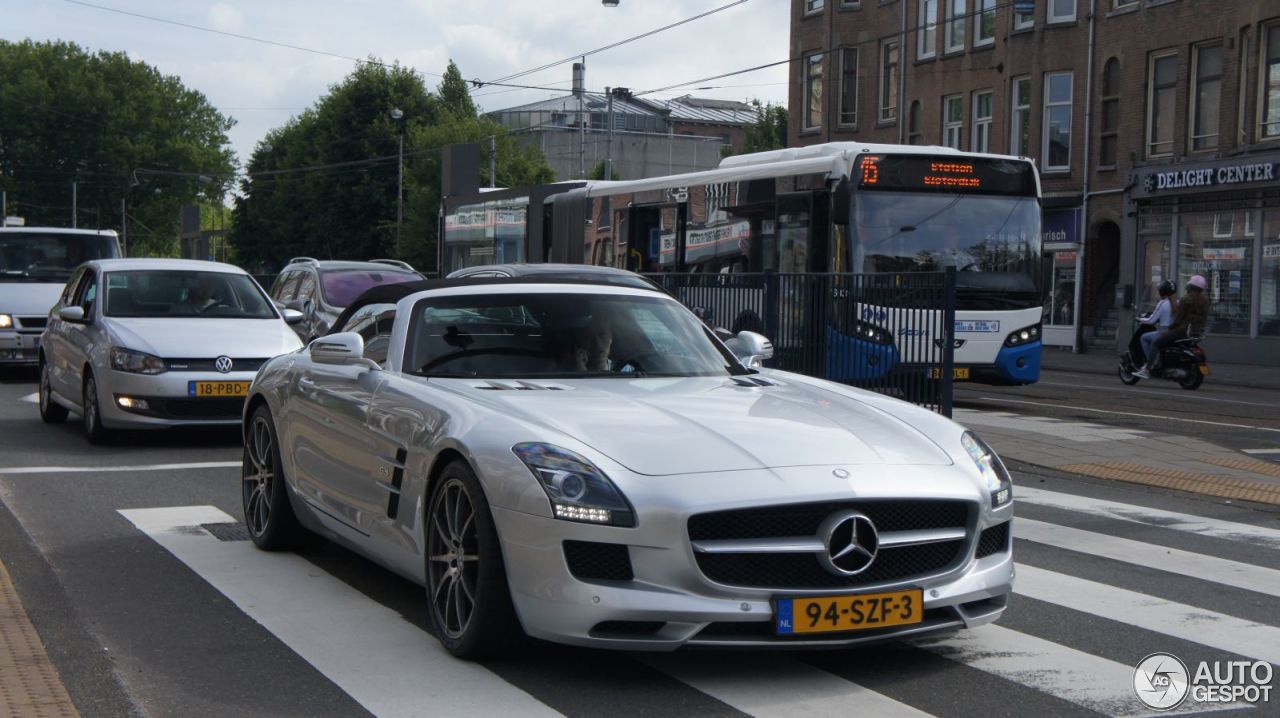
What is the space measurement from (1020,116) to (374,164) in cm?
4360

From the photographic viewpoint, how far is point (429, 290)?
6.69 m

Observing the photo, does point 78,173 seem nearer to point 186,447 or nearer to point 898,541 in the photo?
point 186,447

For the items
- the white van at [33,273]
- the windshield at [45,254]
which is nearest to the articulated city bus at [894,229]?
the white van at [33,273]

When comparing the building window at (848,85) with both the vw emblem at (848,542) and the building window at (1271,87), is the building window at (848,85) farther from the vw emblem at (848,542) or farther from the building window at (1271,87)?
the vw emblem at (848,542)

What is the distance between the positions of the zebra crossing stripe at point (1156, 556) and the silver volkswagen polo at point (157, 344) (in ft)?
21.9

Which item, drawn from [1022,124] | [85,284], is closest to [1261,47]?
[1022,124]

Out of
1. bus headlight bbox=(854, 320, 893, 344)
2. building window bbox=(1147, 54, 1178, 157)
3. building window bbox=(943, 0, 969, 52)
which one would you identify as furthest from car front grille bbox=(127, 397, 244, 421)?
building window bbox=(943, 0, 969, 52)

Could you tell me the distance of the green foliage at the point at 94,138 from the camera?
298ft

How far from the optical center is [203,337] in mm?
12578

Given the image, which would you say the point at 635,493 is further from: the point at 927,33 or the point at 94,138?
the point at 94,138

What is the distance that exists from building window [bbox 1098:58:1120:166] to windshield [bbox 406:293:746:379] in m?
31.5

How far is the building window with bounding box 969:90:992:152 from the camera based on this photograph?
1580 inches

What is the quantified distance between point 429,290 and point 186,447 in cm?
656

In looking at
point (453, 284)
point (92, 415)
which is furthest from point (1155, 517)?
point (92, 415)
